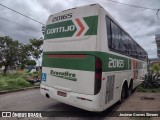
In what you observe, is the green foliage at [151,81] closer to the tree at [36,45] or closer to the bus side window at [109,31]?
the bus side window at [109,31]

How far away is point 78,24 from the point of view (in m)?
6.20

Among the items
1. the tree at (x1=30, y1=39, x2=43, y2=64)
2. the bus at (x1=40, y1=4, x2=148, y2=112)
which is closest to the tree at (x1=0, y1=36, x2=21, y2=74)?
the tree at (x1=30, y1=39, x2=43, y2=64)

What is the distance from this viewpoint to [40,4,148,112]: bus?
570 cm

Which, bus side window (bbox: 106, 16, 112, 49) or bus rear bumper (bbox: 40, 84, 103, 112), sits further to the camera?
bus side window (bbox: 106, 16, 112, 49)

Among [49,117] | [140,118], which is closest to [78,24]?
[49,117]

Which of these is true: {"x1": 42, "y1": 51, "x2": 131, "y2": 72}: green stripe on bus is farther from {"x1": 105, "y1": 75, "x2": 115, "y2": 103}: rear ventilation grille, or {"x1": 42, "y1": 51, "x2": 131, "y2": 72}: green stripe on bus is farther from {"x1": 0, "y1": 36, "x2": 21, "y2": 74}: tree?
{"x1": 0, "y1": 36, "x2": 21, "y2": 74}: tree

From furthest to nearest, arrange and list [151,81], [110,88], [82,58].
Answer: [151,81]
[110,88]
[82,58]

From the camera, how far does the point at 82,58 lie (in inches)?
233

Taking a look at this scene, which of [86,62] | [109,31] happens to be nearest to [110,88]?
[86,62]

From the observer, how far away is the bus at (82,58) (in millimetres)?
5699

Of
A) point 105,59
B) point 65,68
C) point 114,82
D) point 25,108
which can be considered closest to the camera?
point 105,59

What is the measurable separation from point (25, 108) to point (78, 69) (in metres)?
2.91

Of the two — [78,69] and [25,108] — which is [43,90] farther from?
[78,69]

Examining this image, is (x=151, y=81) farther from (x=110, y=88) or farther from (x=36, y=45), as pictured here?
(x=36, y=45)
